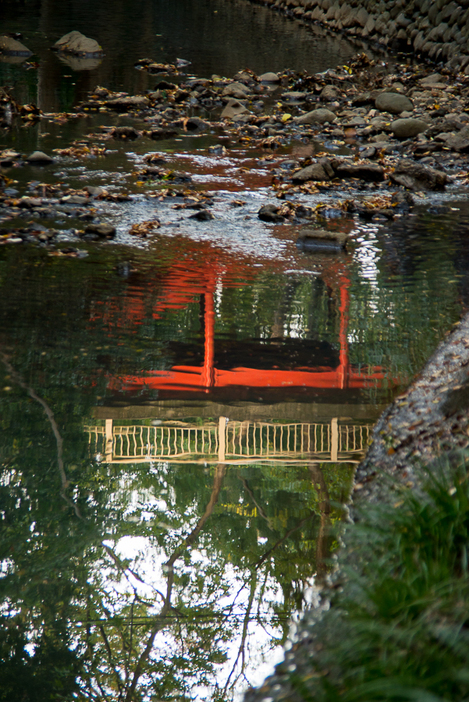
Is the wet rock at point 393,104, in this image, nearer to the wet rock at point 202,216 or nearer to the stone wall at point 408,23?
the stone wall at point 408,23

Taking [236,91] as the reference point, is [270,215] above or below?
below

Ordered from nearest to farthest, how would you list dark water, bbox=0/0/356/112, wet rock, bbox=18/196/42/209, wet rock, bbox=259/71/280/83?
wet rock, bbox=18/196/42/209 < dark water, bbox=0/0/356/112 < wet rock, bbox=259/71/280/83

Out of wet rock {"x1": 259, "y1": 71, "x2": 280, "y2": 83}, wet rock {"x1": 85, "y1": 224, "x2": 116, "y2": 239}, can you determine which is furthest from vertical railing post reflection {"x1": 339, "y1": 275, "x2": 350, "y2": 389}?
wet rock {"x1": 259, "y1": 71, "x2": 280, "y2": 83}

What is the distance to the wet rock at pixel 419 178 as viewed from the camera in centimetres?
990

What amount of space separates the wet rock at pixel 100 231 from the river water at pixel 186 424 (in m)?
0.19

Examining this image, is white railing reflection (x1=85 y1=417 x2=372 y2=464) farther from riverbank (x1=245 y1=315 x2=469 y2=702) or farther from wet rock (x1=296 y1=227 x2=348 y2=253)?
wet rock (x1=296 y1=227 x2=348 y2=253)

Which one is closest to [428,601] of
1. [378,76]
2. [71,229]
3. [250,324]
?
[250,324]

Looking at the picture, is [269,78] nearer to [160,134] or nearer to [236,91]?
[236,91]

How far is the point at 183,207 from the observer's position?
27.9 feet

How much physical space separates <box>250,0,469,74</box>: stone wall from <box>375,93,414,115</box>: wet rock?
7.16 m

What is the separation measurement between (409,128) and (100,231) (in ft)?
25.4

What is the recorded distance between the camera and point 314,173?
32.3 feet

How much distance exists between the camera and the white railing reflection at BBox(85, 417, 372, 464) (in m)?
3.84

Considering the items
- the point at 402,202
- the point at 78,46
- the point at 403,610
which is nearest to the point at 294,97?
the point at 78,46
